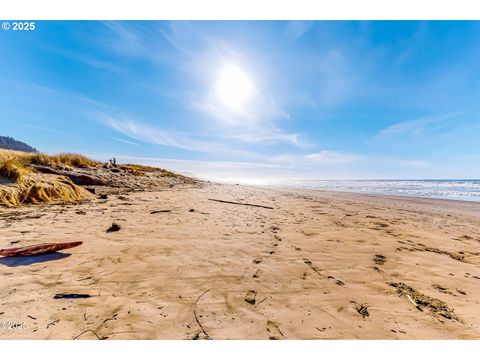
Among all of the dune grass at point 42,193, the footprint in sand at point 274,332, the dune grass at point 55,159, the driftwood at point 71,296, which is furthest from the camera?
the dune grass at point 55,159

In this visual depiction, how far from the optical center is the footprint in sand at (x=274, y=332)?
1.88 m

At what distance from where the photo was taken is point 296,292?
2594 millimetres

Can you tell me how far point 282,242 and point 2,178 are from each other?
9.13 meters

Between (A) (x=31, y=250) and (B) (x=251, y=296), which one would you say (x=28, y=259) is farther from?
(B) (x=251, y=296)

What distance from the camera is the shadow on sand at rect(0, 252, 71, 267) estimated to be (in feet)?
9.37

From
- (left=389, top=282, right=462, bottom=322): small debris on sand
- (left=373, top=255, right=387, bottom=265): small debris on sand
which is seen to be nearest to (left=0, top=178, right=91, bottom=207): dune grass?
(left=373, top=255, right=387, bottom=265): small debris on sand

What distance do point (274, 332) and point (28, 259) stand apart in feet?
11.0

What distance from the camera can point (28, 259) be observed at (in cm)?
299

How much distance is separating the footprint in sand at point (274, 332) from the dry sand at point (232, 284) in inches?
0.4

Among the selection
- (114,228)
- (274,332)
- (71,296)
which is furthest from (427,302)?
(114,228)

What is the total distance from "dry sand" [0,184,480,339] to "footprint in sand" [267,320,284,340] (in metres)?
0.01

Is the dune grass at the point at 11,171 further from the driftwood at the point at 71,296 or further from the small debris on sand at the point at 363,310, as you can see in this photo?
the small debris on sand at the point at 363,310

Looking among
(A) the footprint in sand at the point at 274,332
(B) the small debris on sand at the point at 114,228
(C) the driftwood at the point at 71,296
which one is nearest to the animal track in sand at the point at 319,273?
(A) the footprint in sand at the point at 274,332

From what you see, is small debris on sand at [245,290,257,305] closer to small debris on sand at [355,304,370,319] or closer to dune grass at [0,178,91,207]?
small debris on sand at [355,304,370,319]
